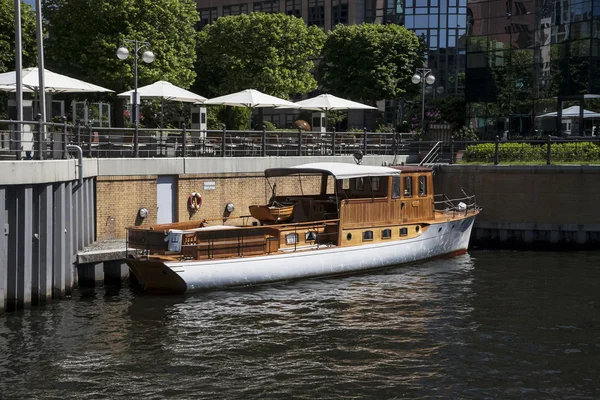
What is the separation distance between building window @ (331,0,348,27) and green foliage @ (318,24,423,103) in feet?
45.8

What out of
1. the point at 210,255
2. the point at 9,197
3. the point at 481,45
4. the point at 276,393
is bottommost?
the point at 276,393

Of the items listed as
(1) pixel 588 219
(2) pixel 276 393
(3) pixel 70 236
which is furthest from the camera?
(1) pixel 588 219

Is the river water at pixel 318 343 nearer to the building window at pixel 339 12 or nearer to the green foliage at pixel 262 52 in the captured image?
the green foliage at pixel 262 52

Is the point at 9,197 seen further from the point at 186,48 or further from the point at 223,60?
the point at 223,60

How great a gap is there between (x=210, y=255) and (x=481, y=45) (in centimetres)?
2688

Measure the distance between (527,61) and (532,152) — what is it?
11.1 metres

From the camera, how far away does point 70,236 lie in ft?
71.6

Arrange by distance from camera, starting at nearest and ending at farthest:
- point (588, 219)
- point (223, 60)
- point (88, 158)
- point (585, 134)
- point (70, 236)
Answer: point (70, 236), point (88, 158), point (588, 219), point (585, 134), point (223, 60)

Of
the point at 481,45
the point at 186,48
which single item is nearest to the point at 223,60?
the point at 186,48

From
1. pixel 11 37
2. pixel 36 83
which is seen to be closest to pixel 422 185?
pixel 36 83

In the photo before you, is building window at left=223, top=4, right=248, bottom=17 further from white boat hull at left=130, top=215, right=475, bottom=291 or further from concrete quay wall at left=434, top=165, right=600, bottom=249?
white boat hull at left=130, top=215, right=475, bottom=291

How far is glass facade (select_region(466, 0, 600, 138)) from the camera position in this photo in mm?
40656

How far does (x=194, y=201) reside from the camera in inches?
1081

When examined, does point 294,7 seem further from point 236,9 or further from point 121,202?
point 121,202
